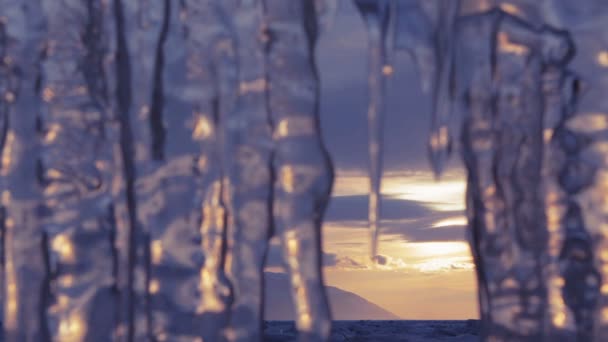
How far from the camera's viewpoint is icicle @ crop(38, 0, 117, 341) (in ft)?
6.50

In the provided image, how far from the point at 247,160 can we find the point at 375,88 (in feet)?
1.14

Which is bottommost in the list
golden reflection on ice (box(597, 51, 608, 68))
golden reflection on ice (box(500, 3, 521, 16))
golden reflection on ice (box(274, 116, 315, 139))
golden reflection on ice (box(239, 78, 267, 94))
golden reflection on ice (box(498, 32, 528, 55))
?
golden reflection on ice (box(274, 116, 315, 139))

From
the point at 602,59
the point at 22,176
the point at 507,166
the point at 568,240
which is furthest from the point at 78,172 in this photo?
the point at 602,59

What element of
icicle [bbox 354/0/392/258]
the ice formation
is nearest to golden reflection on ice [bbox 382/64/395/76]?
icicle [bbox 354/0/392/258]

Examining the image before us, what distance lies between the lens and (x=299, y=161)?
1918 mm

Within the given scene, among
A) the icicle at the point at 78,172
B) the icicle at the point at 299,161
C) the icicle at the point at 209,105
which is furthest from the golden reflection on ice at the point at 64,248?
the icicle at the point at 299,161

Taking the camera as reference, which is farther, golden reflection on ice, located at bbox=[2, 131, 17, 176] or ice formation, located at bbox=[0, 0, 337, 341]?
golden reflection on ice, located at bbox=[2, 131, 17, 176]

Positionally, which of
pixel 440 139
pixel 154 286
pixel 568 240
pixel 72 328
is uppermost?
pixel 440 139

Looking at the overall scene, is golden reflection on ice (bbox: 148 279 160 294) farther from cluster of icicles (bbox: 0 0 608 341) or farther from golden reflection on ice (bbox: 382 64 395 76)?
golden reflection on ice (bbox: 382 64 395 76)

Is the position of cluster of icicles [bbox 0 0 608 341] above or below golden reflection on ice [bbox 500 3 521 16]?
below

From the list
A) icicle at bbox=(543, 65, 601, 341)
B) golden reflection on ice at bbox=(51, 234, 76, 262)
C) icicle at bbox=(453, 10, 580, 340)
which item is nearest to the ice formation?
golden reflection on ice at bbox=(51, 234, 76, 262)

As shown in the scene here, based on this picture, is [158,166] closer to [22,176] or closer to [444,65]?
[22,176]

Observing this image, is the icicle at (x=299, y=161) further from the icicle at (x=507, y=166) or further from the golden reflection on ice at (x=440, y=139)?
the icicle at (x=507, y=166)

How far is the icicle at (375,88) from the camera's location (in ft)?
6.36
